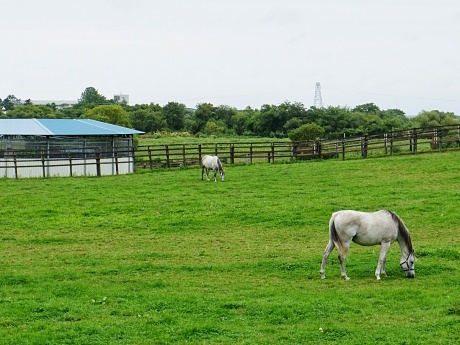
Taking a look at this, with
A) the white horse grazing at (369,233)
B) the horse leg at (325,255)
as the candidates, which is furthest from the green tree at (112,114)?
the white horse grazing at (369,233)

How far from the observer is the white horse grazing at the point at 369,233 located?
11062mm

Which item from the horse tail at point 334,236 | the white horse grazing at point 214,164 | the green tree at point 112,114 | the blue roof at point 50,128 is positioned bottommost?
the horse tail at point 334,236

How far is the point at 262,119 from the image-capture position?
73.4 m

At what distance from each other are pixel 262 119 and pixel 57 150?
41.3 metres

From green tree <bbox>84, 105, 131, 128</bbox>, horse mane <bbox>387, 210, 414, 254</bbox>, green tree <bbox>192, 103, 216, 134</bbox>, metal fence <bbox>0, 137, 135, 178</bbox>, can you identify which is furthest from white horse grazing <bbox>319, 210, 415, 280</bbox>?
green tree <bbox>192, 103, 216, 134</bbox>

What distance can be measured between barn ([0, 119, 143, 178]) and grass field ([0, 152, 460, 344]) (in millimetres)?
7262

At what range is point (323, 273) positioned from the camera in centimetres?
1126

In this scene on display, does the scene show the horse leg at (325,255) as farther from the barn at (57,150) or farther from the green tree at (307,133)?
the green tree at (307,133)

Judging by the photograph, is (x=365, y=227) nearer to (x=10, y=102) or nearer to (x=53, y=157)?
(x=53, y=157)

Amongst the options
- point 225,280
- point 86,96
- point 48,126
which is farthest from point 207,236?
point 86,96

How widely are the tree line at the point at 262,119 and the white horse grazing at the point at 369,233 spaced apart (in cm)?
4117

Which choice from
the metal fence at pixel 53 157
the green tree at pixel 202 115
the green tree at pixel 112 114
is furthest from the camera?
the green tree at pixel 202 115

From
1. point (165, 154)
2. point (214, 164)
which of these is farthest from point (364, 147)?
point (165, 154)

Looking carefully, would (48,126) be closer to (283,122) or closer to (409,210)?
(409,210)
